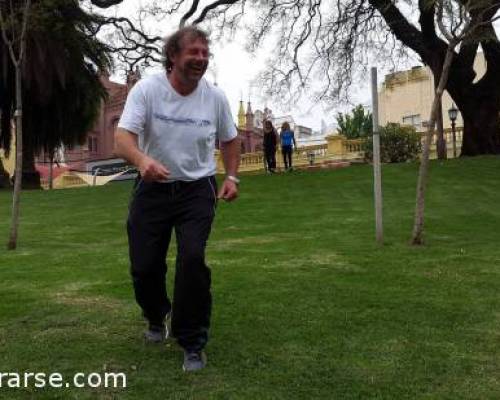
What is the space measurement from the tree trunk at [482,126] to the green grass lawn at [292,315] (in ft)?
40.4

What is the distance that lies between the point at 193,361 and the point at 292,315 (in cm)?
128

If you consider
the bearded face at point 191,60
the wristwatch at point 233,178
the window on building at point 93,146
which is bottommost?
the wristwatch at point 233,178

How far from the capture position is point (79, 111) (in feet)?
84.4

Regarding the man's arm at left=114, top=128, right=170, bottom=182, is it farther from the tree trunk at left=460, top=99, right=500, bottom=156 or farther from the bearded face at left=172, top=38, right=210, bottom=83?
the tree trunk at left=460, top=99, right=500, bottom=156

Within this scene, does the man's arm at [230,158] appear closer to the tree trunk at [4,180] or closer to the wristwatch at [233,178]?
the wristwatch at [233,178]

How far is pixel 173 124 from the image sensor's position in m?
3.84

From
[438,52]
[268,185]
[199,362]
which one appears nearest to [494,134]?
[438,52]

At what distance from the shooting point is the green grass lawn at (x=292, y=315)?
3598 millimetres

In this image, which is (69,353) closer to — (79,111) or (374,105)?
(374,105)

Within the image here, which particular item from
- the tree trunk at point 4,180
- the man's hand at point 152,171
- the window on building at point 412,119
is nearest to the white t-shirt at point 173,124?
the man's hand at point 152,171

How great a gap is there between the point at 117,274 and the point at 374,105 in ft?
12.2

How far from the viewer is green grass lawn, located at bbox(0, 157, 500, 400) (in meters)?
3.60

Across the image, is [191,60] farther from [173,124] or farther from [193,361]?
[193,361]

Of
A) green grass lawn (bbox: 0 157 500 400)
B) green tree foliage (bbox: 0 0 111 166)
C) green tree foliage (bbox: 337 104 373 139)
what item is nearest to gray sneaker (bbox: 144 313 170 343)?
green grass lawn (bbox: 0 157 500 400)
